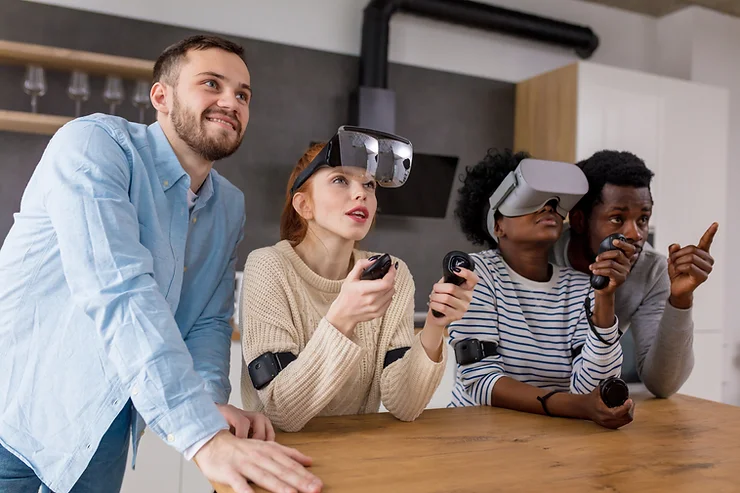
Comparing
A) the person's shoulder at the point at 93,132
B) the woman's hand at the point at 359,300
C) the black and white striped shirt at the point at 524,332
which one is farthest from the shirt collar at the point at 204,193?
the black and white striped shirt at the point at 524,332

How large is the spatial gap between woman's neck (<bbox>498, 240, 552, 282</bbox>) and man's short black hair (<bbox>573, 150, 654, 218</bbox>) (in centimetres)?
17

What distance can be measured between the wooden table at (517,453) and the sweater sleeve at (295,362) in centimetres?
5

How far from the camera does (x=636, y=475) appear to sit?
0.96 metres

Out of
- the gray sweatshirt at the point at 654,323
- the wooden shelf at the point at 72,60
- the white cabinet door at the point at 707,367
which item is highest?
the wooden shelf at the point at 72,60

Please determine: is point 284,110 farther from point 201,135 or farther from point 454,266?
point 454,266

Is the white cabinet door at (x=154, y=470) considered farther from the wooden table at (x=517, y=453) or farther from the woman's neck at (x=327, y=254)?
the wooden table at (x=517, y=453)

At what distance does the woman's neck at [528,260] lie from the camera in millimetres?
1669

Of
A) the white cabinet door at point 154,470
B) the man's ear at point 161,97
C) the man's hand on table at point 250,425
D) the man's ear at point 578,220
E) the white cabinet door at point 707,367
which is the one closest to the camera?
the man's hand on table at point 250,425

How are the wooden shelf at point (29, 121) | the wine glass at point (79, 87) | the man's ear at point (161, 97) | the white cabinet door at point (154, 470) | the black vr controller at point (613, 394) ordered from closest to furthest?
the black vr controller at point (613, 394)
the man's ear at point (161, 97)
the white cabinet door at point (154, 470)
the wooden shelf at point (29, 121)
the wine glass at point (79, 87)

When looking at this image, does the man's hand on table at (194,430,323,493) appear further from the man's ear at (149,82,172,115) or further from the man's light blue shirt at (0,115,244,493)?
the man's ear at (149,82,172,115)

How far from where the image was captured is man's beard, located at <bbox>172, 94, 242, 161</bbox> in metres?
1.39

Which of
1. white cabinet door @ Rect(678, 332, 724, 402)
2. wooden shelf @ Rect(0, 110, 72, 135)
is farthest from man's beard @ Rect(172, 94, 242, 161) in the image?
white cabinet door @ Rect(678, 332, 724, 402)

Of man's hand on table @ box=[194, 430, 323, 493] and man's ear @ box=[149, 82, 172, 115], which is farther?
man's ear @ box=[149, 82, 172, 115]

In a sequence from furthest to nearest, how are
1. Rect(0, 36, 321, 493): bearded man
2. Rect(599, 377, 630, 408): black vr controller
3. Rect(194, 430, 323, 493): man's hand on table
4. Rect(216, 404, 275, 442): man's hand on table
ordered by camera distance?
Rect(599, 377, 630, 408): black vr controller → Rect(216, 404, 275, 442): man's hand on table → Rect(0, 36, 321, 493): bearded man → Rect(194, 430, 323, 493): man's hand on table
